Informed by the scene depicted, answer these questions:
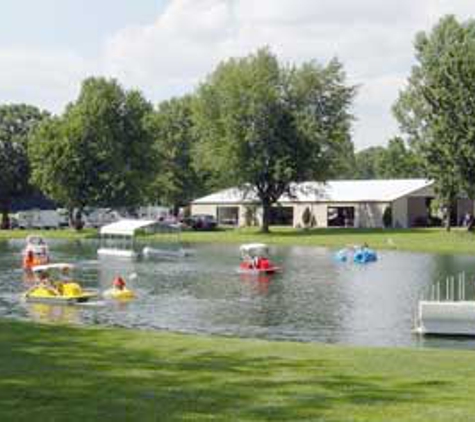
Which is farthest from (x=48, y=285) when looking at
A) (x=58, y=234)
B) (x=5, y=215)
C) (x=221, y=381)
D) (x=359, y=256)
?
(x=5, y=215)

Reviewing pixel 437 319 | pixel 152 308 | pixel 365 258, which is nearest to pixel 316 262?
pixel 365 258

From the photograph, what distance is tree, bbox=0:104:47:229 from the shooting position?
122m

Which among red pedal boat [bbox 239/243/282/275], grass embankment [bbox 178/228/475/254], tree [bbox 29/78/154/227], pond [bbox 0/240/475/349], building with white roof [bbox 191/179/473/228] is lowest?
pond [bbox 0/240/475/349]

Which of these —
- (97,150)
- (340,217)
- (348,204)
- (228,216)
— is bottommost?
(340,217)

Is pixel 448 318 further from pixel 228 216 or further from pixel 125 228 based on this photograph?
pixel 228 216

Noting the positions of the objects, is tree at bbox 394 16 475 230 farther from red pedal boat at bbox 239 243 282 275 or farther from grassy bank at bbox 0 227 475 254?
red pedal boat at bbox 239 243 282 275

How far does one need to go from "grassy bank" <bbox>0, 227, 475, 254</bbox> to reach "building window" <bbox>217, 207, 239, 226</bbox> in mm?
18327

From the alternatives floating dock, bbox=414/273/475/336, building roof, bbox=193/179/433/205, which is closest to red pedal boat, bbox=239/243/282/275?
floating dock, bbox=414/273/475/336

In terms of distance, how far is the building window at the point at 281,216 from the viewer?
117 m

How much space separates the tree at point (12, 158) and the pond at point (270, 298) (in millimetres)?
56954

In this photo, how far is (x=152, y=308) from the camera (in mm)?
37188

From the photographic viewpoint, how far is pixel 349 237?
86375mm

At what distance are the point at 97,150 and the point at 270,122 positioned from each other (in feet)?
72.1

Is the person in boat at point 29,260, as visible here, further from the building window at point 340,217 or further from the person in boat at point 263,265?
the building window at point 340,217
